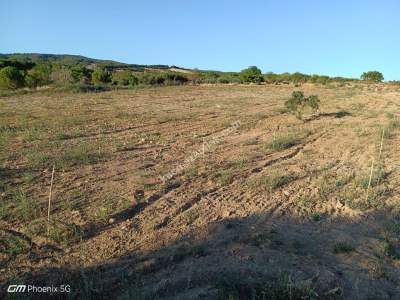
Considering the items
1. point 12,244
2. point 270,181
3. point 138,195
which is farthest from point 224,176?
point 12,244

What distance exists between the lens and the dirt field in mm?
4039

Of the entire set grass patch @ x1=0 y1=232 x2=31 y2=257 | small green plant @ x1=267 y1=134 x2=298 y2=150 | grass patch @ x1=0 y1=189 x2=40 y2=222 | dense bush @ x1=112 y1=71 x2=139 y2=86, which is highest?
dense bush @ x1=112 y1=71 x2=139 y2=86

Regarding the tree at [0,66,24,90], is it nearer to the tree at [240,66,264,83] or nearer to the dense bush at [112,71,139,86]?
the dense bush at [112,71,139,86]

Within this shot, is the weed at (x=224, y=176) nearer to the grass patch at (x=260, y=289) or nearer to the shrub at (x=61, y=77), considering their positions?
the grass patch at (x=260, y=289)

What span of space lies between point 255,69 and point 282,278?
2197 inches

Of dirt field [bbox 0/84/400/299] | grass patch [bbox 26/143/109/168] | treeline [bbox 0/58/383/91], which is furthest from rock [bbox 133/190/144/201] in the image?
treeline [bbox 0/58/383/91]

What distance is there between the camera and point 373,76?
6231cm

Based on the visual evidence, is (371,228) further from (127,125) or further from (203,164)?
(127,125)

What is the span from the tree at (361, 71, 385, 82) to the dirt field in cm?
5480

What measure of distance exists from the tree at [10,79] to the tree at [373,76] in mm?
49737

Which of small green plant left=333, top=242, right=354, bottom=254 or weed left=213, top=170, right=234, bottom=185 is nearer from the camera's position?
small green plant left=333, top=242, right=354, bottom=254

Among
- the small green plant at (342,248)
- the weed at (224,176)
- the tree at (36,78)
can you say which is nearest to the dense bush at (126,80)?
the tree at (36,78)

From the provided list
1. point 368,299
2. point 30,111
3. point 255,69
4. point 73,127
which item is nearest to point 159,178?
point 368,299

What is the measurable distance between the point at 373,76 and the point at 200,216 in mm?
63136
